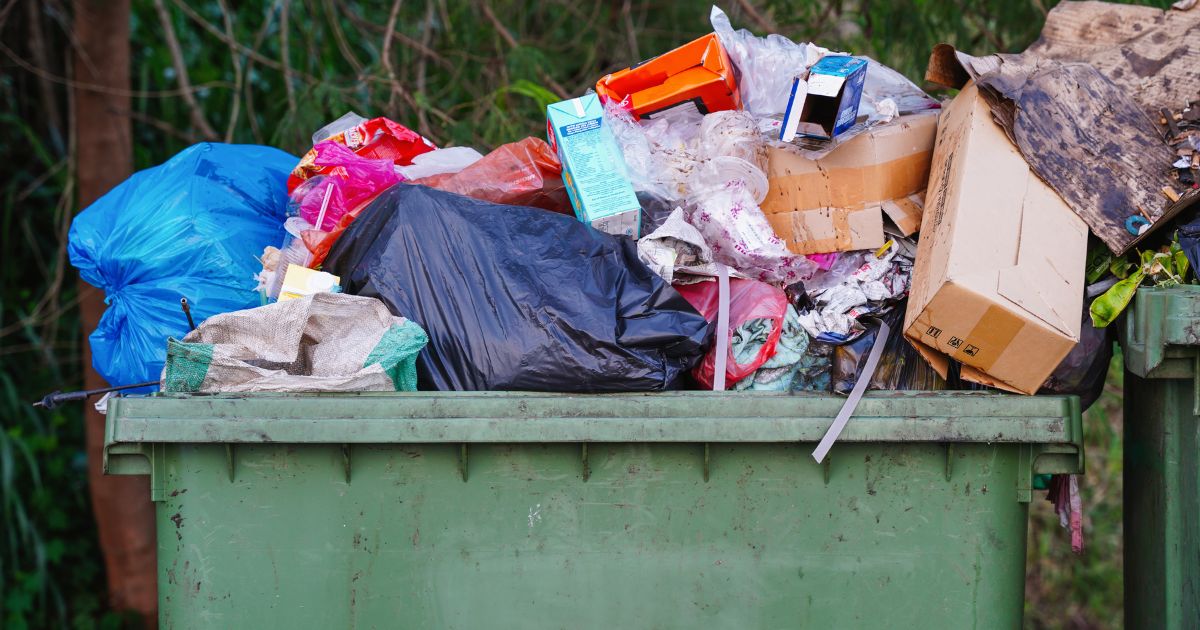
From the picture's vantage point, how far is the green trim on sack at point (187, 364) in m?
2.00

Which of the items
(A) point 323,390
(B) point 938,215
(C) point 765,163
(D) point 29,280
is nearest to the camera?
(A) point 323,390

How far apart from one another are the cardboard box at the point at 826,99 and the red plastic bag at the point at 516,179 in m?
0.57

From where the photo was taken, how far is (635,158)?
247cm

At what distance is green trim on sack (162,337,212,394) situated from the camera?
2.00 meters

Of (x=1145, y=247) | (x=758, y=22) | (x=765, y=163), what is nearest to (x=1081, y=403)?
(x=1145, y=247)

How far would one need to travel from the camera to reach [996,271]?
2.00 m

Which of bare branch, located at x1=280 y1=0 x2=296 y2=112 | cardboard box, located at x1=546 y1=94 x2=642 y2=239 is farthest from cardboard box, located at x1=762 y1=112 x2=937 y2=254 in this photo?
bare branch, located at x1=280 y1=0 x2=296 y2=112

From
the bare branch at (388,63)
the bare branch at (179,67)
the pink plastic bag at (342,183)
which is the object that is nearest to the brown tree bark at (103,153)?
the bare branch at (179,67)

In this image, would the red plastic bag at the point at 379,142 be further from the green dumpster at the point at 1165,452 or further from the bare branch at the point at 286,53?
the green dumpster at the point at 1165,452

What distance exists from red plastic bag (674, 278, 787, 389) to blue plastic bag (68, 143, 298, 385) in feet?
3.36

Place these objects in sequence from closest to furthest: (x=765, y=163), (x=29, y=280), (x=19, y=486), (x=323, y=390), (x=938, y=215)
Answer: (x=323, y=390) < (x=938, y=215) < (x=765, y=163) < (x=19, y=486) < (x=29, y=280)

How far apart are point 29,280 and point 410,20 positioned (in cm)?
205

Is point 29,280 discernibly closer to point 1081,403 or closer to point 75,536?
point 75,536

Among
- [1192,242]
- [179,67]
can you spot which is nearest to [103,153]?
[179,67]
